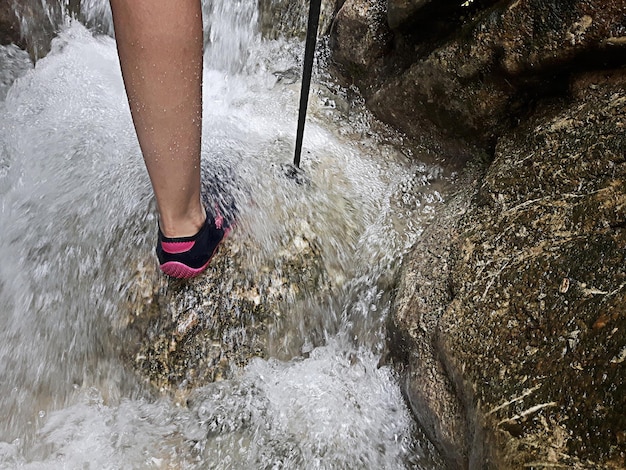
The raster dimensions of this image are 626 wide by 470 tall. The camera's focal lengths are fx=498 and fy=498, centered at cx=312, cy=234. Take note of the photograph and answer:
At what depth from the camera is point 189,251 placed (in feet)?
6.57

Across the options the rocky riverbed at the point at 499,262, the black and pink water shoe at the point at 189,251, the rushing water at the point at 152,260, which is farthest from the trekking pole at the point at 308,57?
the black and pink water shoe at the point at 189,251

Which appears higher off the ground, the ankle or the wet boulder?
the wet boulder

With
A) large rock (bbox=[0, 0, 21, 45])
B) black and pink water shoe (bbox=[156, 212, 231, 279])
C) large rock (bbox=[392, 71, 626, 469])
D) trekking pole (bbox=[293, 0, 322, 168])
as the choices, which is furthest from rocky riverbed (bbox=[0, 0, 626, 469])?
large rock (bbox=[0, 0, 21, 45])

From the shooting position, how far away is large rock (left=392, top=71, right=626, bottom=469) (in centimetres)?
125

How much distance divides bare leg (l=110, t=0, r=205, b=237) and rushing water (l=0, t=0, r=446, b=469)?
2.36ft

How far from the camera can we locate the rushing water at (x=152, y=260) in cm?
194

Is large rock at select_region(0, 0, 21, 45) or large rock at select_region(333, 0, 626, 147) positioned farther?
large rock at select_region(0, 0, 21, 45)

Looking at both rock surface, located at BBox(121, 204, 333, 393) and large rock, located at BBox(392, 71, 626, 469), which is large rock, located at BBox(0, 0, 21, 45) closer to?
rock surface, located at BBox(121, 204, 333, 393)

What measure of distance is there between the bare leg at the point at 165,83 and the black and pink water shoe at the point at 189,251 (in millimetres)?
237

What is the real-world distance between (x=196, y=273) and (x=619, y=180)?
5.21ft

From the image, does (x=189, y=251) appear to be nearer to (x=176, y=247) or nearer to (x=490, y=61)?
(x=176, y=247)

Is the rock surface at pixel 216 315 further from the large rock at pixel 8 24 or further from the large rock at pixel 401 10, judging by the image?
the large rock at pixel 8 24

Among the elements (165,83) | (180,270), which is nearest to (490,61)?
(165,83)

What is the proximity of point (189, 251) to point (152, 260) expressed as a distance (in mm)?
308
